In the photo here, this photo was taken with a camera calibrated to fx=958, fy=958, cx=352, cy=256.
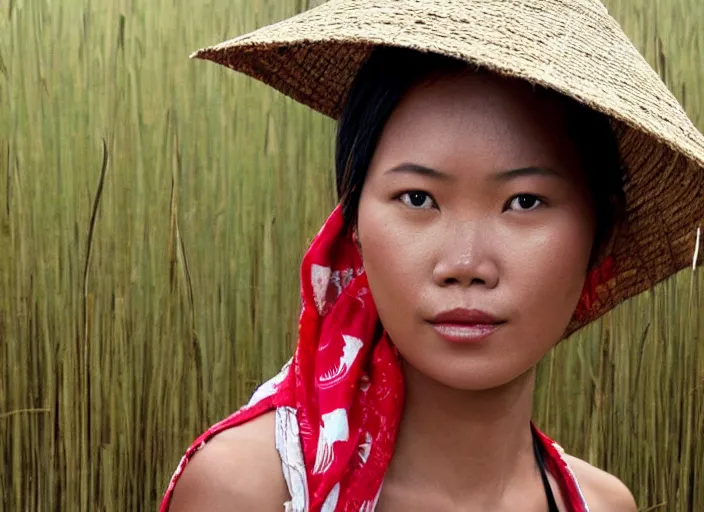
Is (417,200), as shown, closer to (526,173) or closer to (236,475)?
(526,173)

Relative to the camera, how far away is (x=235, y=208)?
Result: 1.87 m

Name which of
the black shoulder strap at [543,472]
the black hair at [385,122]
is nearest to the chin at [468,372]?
the black hair at [385,122]

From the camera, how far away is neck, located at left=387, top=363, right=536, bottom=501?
1.19 metres

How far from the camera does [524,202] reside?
3.43 feet

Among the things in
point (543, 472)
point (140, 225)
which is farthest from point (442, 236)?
point (140, 225)

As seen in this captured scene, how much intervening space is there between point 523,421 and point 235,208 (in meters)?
0.81

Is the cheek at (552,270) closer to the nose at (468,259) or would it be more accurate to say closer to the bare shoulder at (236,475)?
the nose at (468,259)

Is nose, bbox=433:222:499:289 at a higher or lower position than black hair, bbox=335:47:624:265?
lower

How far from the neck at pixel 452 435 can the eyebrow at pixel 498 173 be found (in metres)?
0.29

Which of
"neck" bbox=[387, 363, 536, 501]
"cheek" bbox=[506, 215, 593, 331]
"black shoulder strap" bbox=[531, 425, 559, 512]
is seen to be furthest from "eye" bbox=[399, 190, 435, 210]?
"black shoulder strap" bbox=[531, 425, 559, 512]

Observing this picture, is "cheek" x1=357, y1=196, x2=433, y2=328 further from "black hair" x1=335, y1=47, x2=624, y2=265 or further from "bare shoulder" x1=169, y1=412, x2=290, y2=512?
"bare shoulder" x1=169, y1=412, x2=290, y2=512

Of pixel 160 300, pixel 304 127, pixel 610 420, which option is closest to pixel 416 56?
pixel 304 127

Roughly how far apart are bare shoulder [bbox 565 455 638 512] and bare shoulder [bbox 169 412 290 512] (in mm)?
530

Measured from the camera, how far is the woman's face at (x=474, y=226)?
1017mm
